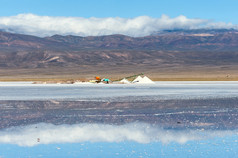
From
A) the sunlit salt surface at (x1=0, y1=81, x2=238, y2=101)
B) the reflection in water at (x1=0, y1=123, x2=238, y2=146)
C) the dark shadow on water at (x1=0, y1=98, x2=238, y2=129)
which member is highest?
the sunlit salt surface at (x1=0, y1=81, x2=238, y2=101)

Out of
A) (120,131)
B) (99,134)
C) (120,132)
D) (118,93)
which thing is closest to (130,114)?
(120,131)

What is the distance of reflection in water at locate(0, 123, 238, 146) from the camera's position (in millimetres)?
13117

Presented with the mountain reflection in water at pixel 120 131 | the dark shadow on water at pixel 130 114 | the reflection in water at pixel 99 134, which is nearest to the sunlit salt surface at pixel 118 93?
the dark shadow on water at pixel 130 114

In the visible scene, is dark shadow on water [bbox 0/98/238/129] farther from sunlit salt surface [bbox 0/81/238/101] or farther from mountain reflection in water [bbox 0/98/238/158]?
sunlit salt surface [bbox 0/81/238/101]

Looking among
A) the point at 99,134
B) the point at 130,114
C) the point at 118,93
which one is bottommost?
the point at 99,134

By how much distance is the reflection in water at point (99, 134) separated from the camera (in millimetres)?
13117

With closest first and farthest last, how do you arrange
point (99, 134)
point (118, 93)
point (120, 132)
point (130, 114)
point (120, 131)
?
point (99, 134), point (120, 132), point (120, 131), point (130, 114), point (118, 93)

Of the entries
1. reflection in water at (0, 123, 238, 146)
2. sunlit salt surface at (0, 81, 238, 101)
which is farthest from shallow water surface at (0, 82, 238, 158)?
sunlit salt surface at (0, 81, 238, 101)

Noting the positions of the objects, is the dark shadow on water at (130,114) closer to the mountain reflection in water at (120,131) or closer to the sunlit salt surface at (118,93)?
the mountain reflection in water at (120,131)

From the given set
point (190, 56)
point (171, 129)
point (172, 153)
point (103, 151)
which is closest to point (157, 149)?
point (172, 153)

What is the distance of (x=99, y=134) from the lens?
14.1 meters

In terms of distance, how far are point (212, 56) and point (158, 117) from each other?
611 ft

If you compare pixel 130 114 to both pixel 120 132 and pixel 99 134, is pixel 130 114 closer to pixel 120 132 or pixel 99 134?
pixel 120 132

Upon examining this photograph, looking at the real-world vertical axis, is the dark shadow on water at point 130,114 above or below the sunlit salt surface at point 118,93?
below
